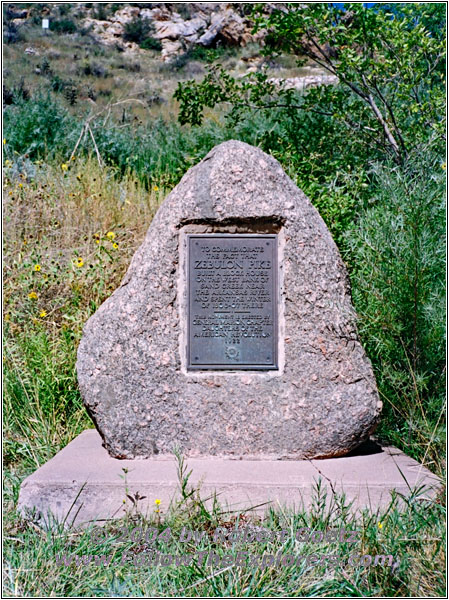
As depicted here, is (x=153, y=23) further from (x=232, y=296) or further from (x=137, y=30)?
(x=232, y=296)

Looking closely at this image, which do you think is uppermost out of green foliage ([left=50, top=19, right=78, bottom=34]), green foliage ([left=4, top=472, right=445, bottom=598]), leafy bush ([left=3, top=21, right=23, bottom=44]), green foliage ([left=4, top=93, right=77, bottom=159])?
green foliage ([left=50, top=19, right=78, bottom=34])

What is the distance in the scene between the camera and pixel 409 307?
12.1 feet

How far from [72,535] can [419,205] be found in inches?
107

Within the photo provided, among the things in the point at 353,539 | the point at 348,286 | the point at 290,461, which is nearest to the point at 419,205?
the point at 348,286

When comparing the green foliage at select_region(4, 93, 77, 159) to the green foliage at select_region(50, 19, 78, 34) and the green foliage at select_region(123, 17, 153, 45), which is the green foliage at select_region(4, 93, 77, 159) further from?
the green foliage at select_region(123, 17, 153, 45)

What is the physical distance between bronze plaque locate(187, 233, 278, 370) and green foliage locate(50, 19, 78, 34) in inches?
864

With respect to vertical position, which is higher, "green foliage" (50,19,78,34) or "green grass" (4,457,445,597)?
"green foliage" (50,19,78,34)

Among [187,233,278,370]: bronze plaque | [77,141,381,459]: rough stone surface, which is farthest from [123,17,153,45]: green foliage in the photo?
[187,233,278,370]: bronze plaque

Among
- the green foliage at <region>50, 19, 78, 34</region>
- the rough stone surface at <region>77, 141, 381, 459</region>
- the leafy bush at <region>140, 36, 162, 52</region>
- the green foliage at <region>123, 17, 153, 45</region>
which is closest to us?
the rough stone surface at <region>77, 141, 381, 459</region>

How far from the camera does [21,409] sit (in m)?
4.26

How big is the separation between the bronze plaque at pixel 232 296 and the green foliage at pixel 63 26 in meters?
21.9

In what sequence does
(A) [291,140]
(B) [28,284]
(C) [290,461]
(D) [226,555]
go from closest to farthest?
(D) [226,555] → (C) [290,461] → (B) [28,284] → (A) [291,140]

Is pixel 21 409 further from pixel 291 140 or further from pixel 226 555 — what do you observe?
pixel 291 140

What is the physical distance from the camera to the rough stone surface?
3377 mm
